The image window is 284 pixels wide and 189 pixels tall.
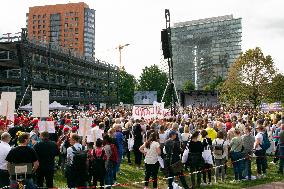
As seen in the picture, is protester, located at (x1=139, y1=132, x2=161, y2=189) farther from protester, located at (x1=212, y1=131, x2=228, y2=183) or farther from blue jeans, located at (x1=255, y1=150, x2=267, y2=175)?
blue jeans, located at (x1=255, y1=150, x2=267, y2=175)

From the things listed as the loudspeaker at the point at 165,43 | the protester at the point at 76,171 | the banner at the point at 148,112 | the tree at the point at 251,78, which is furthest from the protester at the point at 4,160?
the tree at the point at 251,78

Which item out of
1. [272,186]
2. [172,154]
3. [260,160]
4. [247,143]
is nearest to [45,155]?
[172,154]

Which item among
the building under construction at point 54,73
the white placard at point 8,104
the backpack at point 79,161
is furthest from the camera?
the building under construction at point 54,73

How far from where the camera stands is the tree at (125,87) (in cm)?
12062

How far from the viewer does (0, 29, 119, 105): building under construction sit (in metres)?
63.1

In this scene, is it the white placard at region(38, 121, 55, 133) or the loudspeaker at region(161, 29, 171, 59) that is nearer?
the white placard at region(38, 121, 55, 133)

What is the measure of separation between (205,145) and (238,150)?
1752 millimetres

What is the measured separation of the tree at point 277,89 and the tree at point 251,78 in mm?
641

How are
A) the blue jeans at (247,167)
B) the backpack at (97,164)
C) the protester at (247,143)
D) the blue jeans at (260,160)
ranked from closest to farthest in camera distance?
the backpack at (97,164) → the protester at (247,143) → the blue jeans at (247,167) → the blue jeans at (260,160)

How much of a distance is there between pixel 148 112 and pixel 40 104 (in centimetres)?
706

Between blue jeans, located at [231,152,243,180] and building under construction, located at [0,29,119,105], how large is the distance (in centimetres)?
3008

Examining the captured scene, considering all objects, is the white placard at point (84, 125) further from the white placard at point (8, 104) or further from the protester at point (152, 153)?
the white placard at point (8, 104)

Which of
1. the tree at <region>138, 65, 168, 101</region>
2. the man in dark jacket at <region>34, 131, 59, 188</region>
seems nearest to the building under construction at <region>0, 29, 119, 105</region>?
the tree at <region>138, 65, 168, 101</region>

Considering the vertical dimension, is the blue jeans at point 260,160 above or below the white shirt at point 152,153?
below
